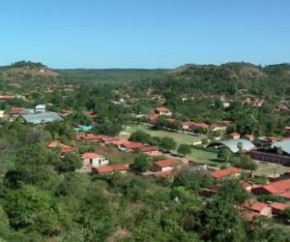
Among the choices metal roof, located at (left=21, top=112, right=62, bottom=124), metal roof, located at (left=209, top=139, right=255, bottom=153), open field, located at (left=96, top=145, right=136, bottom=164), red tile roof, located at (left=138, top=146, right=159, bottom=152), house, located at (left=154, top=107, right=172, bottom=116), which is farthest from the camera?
house, located at (left=154, top=107, right=172, bottom=116)

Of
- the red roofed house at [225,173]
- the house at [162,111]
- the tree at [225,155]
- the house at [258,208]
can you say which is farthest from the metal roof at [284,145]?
the house at [162,111]

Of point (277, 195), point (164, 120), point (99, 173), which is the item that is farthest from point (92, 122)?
point (277, 195)

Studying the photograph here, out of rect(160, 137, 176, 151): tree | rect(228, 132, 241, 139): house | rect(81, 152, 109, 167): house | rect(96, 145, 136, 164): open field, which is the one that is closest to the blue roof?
rect(96, 145, 136, 164): open field

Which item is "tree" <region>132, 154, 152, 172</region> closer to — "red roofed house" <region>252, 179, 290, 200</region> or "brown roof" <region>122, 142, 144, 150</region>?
"brown roof" <region>122, 142, 144, 150</region>

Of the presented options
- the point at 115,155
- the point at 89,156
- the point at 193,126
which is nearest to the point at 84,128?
the point at 193,126

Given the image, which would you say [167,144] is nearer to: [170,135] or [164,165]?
[164,165]

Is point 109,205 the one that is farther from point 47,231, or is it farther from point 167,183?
point 167,183
